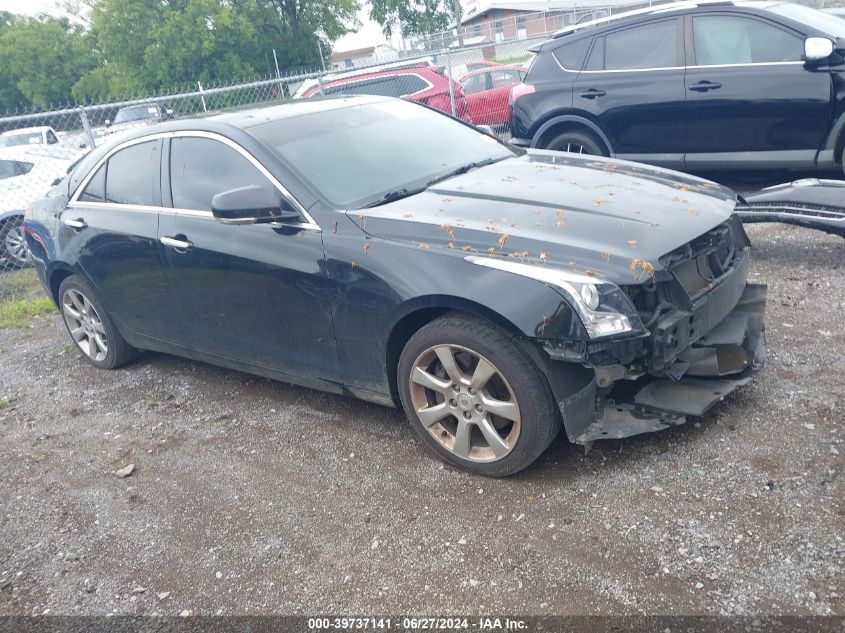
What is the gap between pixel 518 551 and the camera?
304 centimetres

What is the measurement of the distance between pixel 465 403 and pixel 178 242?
2089 millimetres

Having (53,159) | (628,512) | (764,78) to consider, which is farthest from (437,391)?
(53,159)

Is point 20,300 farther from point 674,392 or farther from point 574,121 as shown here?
point 674,392

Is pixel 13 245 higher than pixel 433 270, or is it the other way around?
pixel 433 270

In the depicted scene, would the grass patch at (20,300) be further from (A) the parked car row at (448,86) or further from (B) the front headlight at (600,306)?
(B) the front headlight at (600,306)

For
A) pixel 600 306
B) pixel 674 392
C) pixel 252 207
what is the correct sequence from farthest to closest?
pixel 252 207
pixel 674 392
pixel 600 306

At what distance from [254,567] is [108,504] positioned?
3.73 ft

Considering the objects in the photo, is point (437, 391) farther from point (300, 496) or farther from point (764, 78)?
point (764, 78)

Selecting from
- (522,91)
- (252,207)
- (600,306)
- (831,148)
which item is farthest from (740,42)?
(252,207)

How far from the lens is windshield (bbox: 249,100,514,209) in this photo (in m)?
4.07

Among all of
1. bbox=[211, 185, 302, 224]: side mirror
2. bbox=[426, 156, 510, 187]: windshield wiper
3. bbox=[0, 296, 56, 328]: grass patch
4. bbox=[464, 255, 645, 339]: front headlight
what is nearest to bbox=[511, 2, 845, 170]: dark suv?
bbox=[426, 156, 510, 187]: windshield wiper

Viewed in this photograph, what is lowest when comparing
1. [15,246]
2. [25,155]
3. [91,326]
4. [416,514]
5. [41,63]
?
[416,514]

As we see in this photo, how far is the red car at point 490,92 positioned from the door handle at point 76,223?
8.10 m

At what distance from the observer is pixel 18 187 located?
1034 cm
